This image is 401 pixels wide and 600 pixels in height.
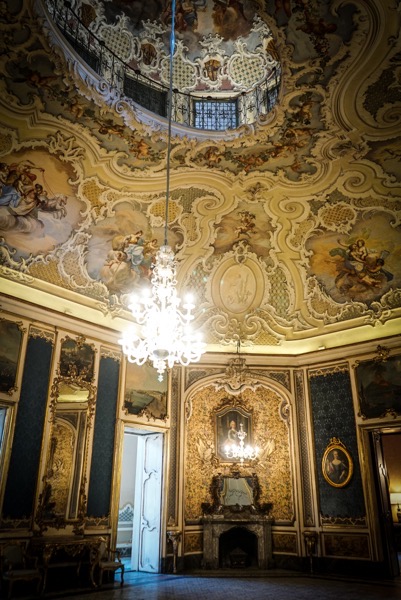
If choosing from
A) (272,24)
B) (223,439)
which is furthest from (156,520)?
(272,24)

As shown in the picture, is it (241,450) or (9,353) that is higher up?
(9,353)

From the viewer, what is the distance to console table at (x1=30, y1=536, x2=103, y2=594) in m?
8.05

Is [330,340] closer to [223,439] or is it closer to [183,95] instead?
[223,439]

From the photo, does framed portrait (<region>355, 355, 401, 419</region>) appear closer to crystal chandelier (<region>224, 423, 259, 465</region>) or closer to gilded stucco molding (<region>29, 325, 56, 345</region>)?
crystal chandelier (<region>224, 423, 259, 465</region>)

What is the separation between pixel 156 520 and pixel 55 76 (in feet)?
29.8

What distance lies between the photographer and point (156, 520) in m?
10.5

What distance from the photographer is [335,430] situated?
11.2m

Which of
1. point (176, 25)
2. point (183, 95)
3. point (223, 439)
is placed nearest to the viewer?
point (176, 25)

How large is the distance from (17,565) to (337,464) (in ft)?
22.7

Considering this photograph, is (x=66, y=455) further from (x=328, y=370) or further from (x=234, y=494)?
(x=328, y=370)

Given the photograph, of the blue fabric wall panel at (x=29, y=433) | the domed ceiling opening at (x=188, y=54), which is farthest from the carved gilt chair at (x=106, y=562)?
the domed ceiling opening at (x=188, y=54)

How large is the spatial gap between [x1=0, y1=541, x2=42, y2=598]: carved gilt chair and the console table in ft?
0.48

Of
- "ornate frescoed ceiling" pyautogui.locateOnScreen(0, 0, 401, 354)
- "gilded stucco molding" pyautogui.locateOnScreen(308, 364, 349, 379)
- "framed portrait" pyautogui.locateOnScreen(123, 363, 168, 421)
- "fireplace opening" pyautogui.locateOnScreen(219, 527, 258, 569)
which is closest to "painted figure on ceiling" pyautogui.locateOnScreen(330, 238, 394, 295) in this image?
"ornate frescoed ceiling" pyautogui.locateOnScreen(0, 0, 401, 354)

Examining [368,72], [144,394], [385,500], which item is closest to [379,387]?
[385,500]
